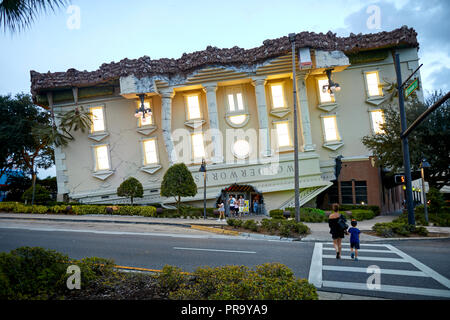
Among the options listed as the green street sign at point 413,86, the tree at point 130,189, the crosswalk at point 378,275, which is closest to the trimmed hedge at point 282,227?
the crosswalk at point 378,275

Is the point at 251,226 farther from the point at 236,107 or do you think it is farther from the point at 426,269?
the point at 236,107

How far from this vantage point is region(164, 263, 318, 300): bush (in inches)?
181

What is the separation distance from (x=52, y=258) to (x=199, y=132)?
858 inches

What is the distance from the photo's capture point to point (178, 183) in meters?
21.2

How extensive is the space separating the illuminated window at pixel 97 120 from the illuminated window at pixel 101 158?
6.31 ft

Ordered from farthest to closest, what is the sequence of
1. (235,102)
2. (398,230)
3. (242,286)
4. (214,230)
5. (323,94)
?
(235,102), (323,94), (214,230), (398,230), (242,286)

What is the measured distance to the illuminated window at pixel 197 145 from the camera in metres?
27.0

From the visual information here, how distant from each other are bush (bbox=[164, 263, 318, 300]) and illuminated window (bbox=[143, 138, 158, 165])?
2271 cm

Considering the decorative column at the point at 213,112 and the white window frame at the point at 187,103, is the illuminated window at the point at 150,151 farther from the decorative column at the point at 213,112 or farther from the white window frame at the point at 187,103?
the decorative column at the point at 213,112

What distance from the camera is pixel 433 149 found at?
21344 mm

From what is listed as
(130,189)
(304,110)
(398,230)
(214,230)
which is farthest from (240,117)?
(398,230)

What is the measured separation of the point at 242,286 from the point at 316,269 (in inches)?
154

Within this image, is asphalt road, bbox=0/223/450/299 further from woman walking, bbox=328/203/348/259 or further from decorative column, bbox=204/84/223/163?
decorative column, bbox=204/84/223/163
